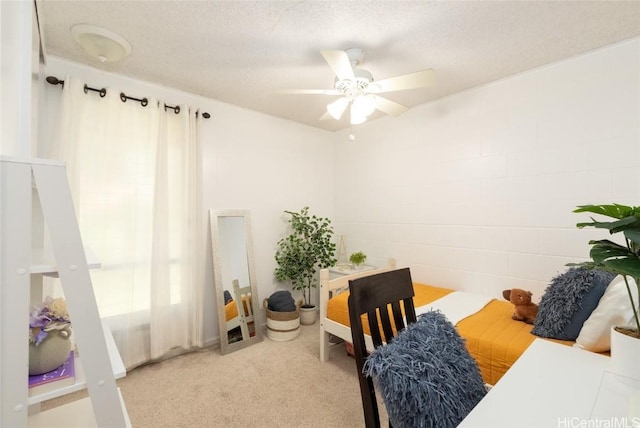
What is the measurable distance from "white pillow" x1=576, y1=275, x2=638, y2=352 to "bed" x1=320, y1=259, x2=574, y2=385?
22 centimetres

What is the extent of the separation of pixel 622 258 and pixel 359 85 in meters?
1.56

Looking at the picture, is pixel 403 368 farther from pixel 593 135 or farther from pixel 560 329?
pixel 593 135

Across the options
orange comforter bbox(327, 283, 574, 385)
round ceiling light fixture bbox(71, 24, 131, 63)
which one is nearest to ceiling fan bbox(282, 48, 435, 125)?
round ceiling light fixture bbox(71, 24, 131, 63)

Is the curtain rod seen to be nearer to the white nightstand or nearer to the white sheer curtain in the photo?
the white sheer curtain

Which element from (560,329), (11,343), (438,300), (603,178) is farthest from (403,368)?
(603,178)

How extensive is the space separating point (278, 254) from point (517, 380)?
8.40 ft

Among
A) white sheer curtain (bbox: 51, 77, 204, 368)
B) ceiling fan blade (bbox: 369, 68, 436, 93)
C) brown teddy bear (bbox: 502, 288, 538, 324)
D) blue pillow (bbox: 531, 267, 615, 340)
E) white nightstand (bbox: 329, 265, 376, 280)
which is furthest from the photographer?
white nightstand (bbox: 329, 265, 376, 280)

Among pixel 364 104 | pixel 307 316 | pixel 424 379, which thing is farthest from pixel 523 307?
pixel 307 316

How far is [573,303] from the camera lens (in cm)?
155

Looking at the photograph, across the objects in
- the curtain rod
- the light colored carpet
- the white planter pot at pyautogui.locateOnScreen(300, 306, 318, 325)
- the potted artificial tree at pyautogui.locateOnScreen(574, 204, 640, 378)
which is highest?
the curtain rod

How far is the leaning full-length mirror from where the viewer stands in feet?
8.88

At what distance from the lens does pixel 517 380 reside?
3.14ft

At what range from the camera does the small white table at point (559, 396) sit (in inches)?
29.7

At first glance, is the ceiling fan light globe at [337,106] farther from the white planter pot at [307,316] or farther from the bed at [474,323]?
the white planter pot at [307,316]
